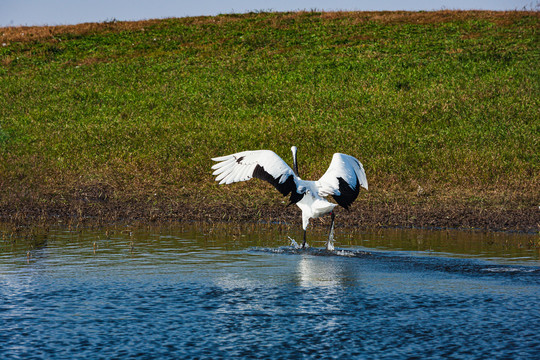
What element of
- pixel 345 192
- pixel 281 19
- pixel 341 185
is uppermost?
pixel 281 19

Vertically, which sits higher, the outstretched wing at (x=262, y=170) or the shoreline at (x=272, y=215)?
A: the outstretched wing at (x=262, y=170)

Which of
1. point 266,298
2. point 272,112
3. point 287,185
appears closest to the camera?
point 266,298

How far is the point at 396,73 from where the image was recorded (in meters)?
34.5

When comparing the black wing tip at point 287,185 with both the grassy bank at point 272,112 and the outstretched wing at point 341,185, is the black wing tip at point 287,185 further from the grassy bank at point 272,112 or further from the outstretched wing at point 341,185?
the grassy bank at point 272,112

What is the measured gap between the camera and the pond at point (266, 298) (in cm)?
704

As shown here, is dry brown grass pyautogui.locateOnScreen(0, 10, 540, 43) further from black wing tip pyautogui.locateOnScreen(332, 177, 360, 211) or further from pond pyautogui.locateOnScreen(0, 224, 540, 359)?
black wing tip pyautogui.locateOnScreen(332, 177, 360, 211)

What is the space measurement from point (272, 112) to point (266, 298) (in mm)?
21623

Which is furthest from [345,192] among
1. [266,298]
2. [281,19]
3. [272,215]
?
[281,19]

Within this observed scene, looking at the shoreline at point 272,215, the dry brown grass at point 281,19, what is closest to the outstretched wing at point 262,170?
the shoreline at point 272,215

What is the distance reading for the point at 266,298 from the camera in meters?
8.95

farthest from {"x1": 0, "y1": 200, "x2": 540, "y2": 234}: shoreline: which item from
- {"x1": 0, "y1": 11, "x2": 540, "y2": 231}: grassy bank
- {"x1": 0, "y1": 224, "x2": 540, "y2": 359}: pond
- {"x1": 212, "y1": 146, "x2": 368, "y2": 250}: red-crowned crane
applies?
{"x1": 212, "y1": 146, "x2": 368, "y2": 250}: red-crowned crane

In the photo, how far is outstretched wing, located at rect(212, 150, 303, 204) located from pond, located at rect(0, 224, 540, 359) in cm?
114

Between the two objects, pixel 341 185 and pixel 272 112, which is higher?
pixel 272 112

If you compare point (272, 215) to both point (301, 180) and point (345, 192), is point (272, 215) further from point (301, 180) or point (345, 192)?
point (345, 192)
